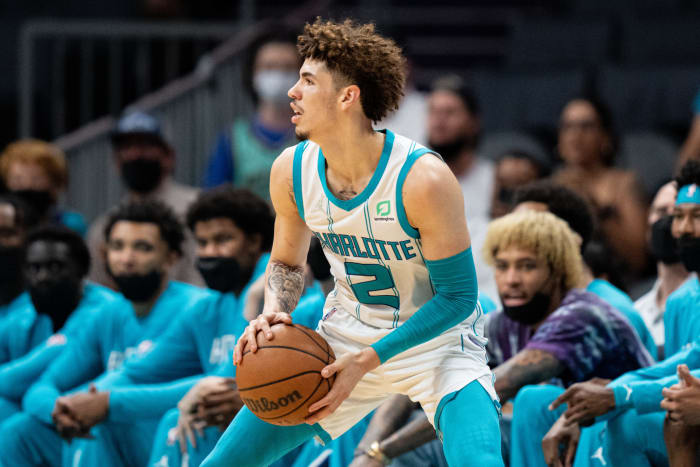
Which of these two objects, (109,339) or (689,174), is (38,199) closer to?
(109,339)

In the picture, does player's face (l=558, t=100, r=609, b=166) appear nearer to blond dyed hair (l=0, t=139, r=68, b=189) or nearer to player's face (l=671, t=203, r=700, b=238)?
player's face (l=671, t=203, r=700, b=238)

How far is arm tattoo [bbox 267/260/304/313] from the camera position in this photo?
12.4ft

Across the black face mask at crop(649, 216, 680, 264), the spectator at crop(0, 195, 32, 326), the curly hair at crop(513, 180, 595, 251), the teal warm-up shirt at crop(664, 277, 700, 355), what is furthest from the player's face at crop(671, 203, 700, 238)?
the spectator at crop(0, 195, 32, 326)

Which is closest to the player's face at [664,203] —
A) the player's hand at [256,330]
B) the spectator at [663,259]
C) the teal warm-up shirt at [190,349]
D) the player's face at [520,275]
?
the spectator at [663,259]

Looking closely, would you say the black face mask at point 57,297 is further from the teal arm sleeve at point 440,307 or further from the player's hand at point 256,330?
the teal arm sleeve at point 440,307

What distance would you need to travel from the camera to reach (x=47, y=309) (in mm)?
6074

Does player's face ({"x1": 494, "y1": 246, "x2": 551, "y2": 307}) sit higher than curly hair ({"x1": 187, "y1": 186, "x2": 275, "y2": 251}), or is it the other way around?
curly hair ({"x1": 187, "y1": 186, "x2": 275, "y2": 251})

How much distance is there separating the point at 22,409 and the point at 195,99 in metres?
3.74

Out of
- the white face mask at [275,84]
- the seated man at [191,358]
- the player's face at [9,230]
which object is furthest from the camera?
the white face mask at [275,84]

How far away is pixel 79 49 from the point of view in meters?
9.35

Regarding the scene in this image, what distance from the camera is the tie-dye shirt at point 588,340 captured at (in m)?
4.41

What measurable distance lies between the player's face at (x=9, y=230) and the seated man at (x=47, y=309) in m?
0.49

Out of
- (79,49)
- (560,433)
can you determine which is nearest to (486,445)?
(560,433)

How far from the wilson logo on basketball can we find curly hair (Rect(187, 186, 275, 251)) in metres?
2.18
